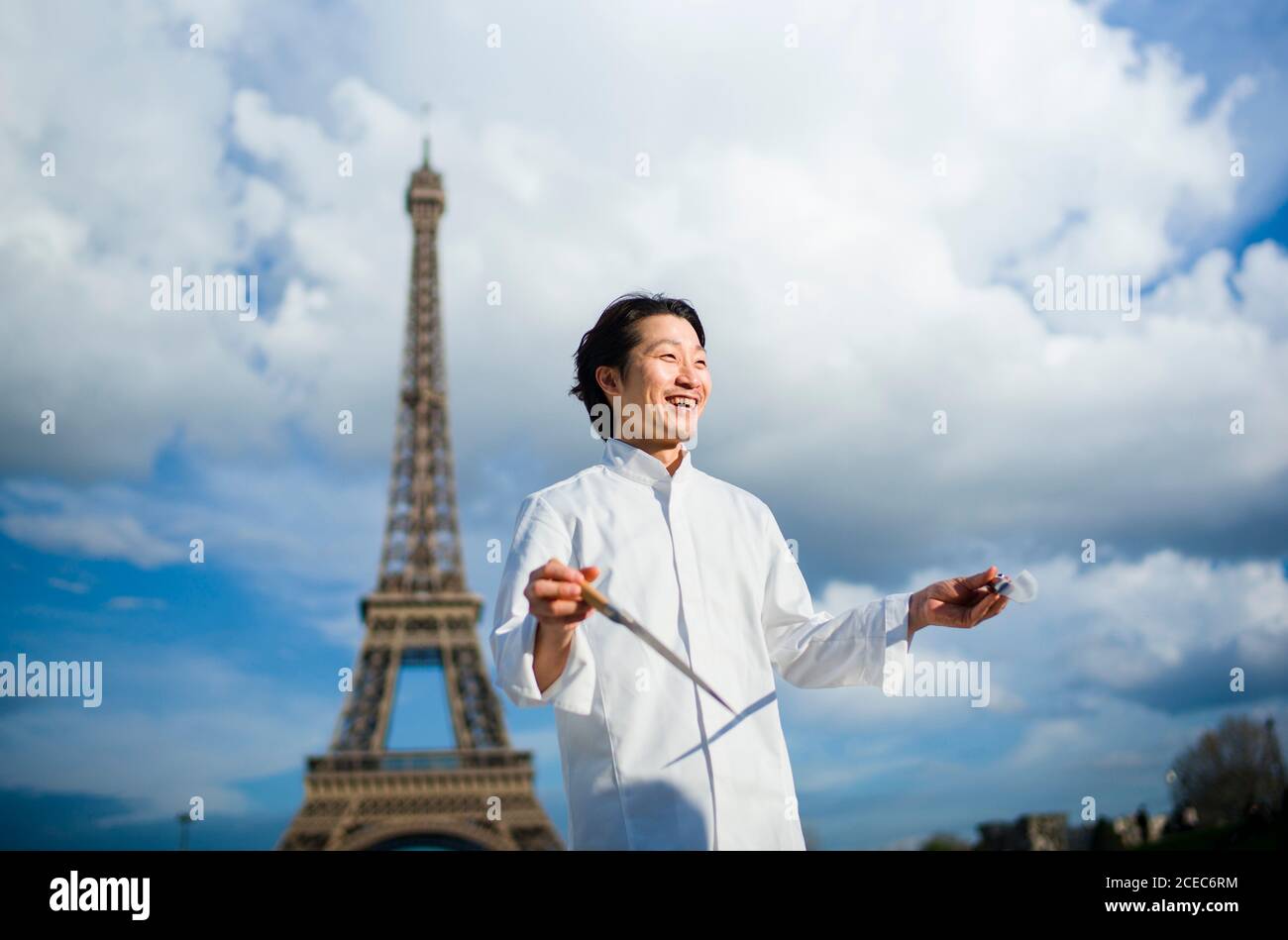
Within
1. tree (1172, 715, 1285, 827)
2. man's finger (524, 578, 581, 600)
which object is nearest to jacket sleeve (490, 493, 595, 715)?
man's finger (524, 578, 581, 600)

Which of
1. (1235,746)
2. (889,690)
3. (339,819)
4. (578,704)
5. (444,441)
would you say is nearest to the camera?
(578,704)

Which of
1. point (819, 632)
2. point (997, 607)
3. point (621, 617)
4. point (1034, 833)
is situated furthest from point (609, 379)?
point (1034, 833)

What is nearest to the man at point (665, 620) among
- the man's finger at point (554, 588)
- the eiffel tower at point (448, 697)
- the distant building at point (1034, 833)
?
the man's finger at point (554, 588)

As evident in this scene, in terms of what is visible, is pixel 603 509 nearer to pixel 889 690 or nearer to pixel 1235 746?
pixel 889 690

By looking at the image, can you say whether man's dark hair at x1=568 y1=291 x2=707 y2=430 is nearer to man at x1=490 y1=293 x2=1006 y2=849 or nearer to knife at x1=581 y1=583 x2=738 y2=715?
man at x1=490 y1=293 x2=1006 y2=849

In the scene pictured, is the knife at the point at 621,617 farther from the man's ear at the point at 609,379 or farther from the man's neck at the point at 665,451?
the man's ear at the point at 609,379

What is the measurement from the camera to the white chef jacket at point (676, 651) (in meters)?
2.55

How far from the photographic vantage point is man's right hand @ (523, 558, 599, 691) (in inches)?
88.7

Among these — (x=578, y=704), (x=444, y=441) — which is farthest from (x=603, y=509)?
(x=444, y=441)

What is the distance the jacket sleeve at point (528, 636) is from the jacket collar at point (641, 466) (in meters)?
0.29

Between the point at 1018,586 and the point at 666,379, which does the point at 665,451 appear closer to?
the point at 666,379
